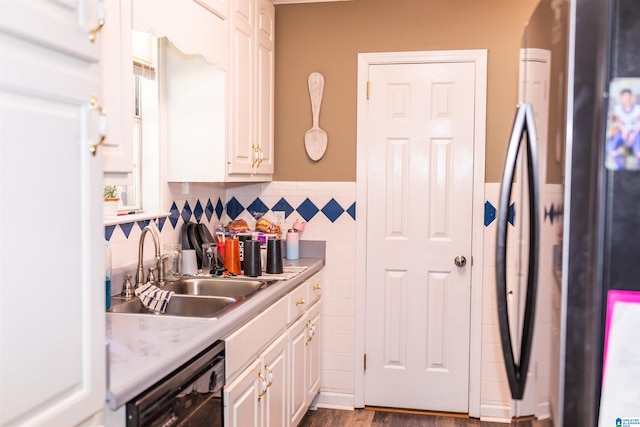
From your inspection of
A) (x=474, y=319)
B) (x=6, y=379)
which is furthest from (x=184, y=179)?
(x=6, y=379)

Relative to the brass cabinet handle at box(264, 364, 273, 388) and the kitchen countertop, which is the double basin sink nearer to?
the kitchen countertop

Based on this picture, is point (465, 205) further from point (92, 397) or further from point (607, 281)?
point (92, 397)

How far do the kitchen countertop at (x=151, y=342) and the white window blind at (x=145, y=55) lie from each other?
4.07 ft

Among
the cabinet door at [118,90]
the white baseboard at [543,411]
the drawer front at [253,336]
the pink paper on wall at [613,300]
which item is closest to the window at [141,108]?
the drawer front at [253,336]

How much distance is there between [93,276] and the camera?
1360 mm

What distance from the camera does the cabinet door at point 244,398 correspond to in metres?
2.23

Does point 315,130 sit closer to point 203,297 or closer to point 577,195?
point 203,297

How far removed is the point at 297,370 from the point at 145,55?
5.68ft

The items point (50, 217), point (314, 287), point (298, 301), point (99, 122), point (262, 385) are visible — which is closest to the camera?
point (50, 217)

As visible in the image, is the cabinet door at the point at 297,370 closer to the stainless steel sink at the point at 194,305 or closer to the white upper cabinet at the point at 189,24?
the stainless steel sink at the point at 194,305

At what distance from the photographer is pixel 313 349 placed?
145 inches

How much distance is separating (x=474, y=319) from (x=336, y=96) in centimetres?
156

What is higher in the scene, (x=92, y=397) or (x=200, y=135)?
(x=200, y=135)

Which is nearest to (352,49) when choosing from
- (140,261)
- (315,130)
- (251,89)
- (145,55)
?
(315,130)
